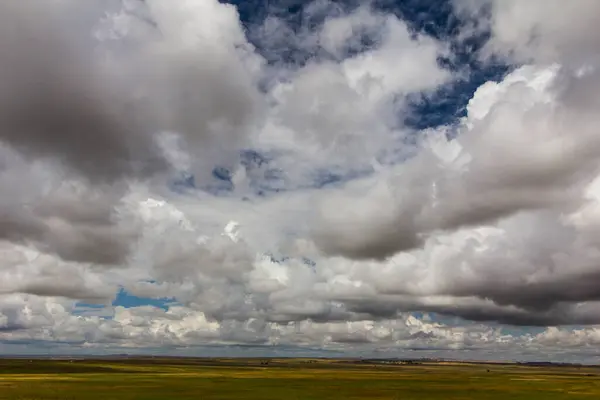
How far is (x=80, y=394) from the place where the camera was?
359ft

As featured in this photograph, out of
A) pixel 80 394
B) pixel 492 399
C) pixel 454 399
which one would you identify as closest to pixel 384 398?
pixel 454 399

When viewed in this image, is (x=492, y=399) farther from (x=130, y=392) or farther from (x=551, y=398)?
(x=130, y=392)

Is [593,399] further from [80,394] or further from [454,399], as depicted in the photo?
[80,394]

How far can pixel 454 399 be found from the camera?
109 meters

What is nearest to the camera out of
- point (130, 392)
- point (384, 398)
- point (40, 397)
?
point (40, 397)

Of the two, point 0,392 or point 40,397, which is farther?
point 0,392

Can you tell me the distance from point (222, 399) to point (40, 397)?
119ft

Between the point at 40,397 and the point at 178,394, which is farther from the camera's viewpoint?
the point at 178,394

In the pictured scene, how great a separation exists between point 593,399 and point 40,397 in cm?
12150

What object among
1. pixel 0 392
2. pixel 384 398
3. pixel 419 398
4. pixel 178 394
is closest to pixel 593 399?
Answer: pixel 419 398

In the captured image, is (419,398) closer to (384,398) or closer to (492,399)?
(384,398)

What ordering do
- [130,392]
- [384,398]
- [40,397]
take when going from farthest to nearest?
[130,392]
[384,398]
[40,397]

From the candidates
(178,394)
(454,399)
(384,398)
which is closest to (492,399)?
(454,399)

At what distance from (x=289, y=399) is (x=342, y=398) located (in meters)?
12.2
